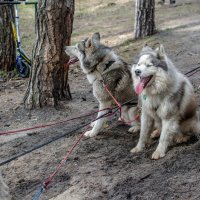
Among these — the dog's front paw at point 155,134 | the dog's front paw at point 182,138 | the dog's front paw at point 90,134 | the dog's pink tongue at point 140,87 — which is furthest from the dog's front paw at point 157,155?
the dog's front paw at point 90,134

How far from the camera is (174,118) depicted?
5.39 meters

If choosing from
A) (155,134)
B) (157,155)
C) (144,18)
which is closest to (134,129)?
(155,134)

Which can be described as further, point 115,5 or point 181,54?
point 115,5

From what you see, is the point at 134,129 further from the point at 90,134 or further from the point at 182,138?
the point at 182,138

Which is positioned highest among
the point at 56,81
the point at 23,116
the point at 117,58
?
the point at 117,58

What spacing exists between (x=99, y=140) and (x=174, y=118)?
4.61 ft

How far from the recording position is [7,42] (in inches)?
426

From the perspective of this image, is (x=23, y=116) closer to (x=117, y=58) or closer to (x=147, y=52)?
(x=117, y=58)

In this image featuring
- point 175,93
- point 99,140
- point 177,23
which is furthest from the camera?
point 177,23

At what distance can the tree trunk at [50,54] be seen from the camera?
718 cm

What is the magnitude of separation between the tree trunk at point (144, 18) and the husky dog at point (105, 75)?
232 inches

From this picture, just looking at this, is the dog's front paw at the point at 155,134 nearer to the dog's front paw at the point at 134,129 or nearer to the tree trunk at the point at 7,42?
the dog's front paw at the point at 134,129

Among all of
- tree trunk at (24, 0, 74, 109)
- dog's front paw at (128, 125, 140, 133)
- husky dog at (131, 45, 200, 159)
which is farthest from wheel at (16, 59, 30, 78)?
husky dog at (131, 45, 200, 159)

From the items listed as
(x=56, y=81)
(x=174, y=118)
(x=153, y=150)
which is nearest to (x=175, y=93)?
(x=174, y=118)
